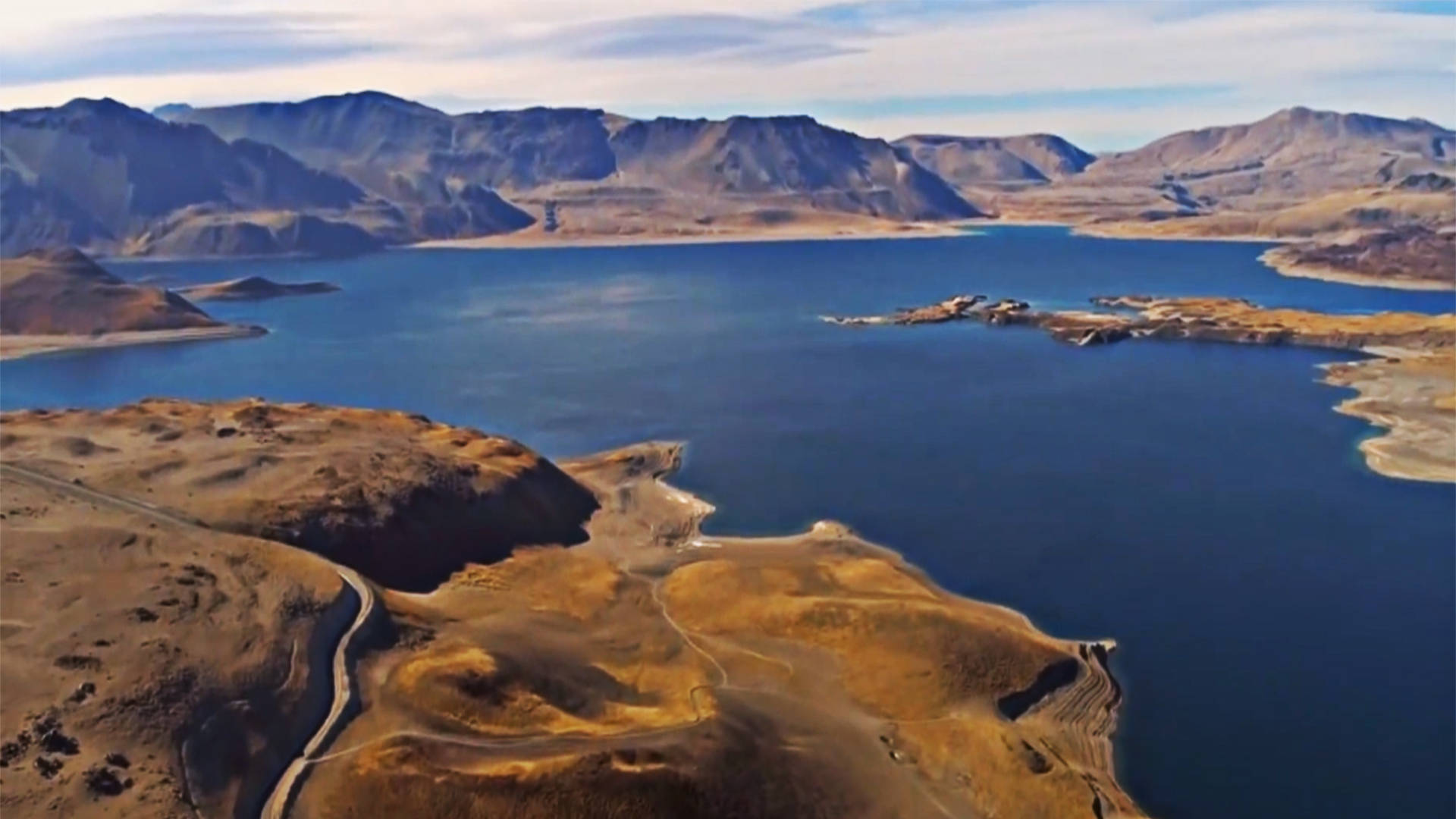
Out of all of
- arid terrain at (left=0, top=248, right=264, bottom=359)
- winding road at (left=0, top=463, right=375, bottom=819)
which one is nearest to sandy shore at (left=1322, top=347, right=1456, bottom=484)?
winding road at (left=0, top=463, right=375, bottom=819)

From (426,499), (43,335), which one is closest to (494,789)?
(426,499)

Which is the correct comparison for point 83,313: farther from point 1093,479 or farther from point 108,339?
point 1093,479

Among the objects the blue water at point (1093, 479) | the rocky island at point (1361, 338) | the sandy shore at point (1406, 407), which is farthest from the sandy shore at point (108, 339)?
the sandy shore at point (1406, 407)

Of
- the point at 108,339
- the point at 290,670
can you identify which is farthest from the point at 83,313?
the point at 290,670

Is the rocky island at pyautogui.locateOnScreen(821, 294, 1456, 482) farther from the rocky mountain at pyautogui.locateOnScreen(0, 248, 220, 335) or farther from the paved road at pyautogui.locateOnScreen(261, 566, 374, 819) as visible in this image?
the rocky mountain at pyautogui.locateOnScreen(0, 248, 220, 335)

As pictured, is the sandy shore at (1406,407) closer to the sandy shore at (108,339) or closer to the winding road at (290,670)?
the winding road at (290,670)
